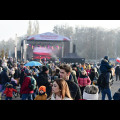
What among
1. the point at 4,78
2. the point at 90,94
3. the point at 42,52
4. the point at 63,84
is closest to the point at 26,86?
the point at 4,78

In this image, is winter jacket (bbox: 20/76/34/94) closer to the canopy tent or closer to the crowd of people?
the crowd of people

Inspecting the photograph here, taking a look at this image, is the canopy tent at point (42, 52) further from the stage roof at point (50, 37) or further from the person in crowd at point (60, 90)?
the person in crowd at point (60, 90)

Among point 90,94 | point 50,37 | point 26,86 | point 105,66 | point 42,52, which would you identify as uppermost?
point 50,37

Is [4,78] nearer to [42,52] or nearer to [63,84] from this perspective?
[63,84]

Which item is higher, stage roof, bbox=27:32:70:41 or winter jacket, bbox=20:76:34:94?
stage roof, bbox=27:32:70:41

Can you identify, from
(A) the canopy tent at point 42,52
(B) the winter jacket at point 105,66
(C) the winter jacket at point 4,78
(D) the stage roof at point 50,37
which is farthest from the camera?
(A) the canopy tent at point 42,52

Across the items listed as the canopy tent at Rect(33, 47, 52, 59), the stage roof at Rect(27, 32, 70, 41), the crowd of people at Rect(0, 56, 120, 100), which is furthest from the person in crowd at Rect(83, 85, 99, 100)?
the canopy tent at Rect(33, 47, 52, 59)

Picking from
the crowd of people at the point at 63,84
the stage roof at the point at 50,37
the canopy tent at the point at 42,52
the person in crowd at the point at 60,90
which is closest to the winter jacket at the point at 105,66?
the crowd of people at the point at 63,84

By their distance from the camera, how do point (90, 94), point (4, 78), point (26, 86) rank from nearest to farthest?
1. point (90, 94)
2. point (26, 86)
3. point (4, 78)

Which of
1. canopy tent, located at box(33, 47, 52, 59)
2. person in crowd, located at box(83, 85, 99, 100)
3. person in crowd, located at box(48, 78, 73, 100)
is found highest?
canopy tent, located at box(33, 47, 52, 59)

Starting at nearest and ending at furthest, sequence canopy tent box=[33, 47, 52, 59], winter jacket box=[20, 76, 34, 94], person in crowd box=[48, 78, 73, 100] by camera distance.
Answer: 1. person in crowd box=[48, 78, 73, 100]
2. winter jacket box=[20, 76, 34, 94]
3. canopy tent box=[33, 47, 52, 59]

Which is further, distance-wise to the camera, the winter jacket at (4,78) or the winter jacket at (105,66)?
the winter jacket at (4,78)

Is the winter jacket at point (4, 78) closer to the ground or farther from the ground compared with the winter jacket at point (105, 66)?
closer to the ground
